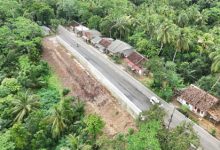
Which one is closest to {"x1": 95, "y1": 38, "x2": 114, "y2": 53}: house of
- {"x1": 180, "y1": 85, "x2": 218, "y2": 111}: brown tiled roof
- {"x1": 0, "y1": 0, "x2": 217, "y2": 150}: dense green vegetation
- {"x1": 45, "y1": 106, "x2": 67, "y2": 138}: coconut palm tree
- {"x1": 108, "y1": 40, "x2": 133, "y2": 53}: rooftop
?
{"x1": 108, "y1": 40, "x2": 133, "y2": 53}: rooftop

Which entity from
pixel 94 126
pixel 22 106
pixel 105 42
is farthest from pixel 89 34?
pixel 94 126

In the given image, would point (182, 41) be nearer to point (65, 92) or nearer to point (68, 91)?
point (68, 91)

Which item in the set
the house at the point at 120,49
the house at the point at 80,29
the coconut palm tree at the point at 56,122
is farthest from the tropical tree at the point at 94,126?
the house at the point at 80,29

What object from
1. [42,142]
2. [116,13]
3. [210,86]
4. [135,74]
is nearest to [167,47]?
[135,74]

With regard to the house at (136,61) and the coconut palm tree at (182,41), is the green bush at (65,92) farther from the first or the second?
the coconut palm tree at (182,41)

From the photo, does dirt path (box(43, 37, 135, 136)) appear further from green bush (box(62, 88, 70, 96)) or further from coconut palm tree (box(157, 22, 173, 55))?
coconut palm tree (box(157, 22, 173, 55))

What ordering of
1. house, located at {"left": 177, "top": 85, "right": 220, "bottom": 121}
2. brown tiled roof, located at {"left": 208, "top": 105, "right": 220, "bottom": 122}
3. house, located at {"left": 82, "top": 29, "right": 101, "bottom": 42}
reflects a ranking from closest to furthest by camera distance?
brown tiled roof, located at {"left": 208, "top": 105, "right": 220, "bottom": 122}, house, located at {"left": 177, "top": 85, "right": 220, "bottom": 121}, house, located at {"left": 82, "top": 29, "right": 101, "bottom": 42}

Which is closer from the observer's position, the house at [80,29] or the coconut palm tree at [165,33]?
the coconut palm tree at [165,33]
